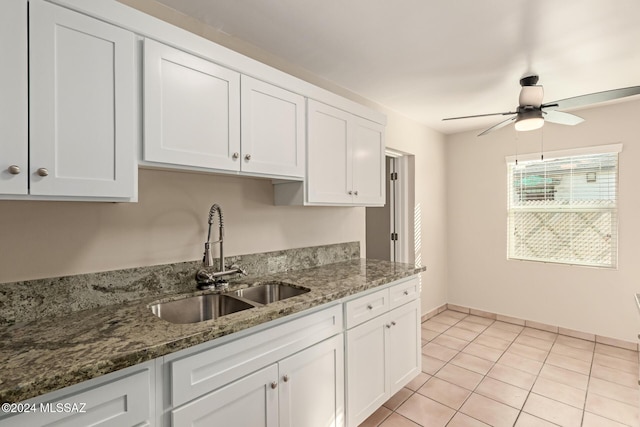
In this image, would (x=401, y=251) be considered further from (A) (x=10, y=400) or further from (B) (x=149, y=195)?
(A) (x=10, y=400)

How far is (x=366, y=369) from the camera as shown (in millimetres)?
1979

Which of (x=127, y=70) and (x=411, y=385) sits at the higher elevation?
(x=127, y=70)

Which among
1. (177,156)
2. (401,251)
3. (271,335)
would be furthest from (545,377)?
(177,156)

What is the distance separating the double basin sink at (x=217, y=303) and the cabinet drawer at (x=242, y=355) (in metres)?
0.18

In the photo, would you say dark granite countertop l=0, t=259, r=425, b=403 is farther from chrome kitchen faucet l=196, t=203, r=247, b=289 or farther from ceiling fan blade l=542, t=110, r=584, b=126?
ceiling fan blade l=542, t=110, r=584, b=126

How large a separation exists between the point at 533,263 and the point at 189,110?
396 centimetres

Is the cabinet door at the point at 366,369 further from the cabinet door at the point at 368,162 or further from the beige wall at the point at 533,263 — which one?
the beige wall at the point at 533,263

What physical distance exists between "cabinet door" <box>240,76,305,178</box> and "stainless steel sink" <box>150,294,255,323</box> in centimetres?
74

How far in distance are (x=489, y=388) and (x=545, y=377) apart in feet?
1.88

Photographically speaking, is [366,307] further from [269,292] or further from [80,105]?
[80,105]

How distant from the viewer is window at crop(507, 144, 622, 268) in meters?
3.24

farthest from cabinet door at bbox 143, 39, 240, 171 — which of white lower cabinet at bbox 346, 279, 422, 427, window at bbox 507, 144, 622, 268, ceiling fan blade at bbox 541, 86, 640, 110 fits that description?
window at bbox 507, 144, 622, 268

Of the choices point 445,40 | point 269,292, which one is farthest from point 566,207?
point 269,292

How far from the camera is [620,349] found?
313 centimetres
